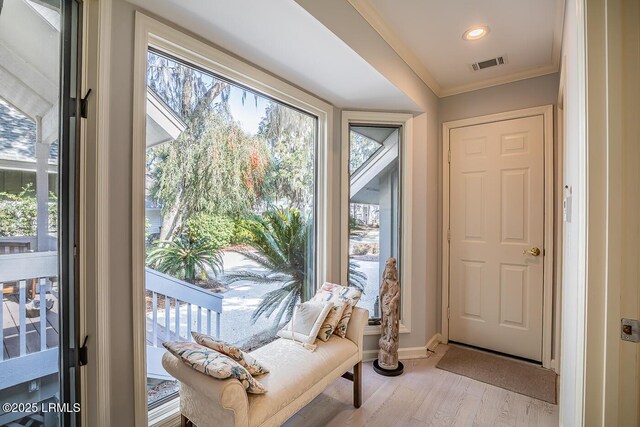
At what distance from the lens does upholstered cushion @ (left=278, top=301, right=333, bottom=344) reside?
6.27 ft

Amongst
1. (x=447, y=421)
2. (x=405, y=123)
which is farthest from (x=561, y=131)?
(x=447, y=421)

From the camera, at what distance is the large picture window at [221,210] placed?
162 centimetres

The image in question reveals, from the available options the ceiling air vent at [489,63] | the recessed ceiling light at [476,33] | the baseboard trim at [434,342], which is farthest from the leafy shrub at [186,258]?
the ceiling air vent at [489,63]

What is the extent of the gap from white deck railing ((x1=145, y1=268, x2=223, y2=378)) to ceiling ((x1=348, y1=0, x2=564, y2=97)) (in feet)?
6.40

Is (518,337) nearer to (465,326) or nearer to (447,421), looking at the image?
(465,326)

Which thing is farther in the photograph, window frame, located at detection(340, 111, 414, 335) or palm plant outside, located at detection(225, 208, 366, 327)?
window frame, located at detection(340, 111, 414, 335)

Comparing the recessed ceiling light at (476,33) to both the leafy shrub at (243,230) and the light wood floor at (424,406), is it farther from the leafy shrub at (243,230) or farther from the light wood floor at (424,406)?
the light wood floor at (424,406)

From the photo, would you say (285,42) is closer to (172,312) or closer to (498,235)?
(172,312)

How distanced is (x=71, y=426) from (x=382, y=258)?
2.34 meters

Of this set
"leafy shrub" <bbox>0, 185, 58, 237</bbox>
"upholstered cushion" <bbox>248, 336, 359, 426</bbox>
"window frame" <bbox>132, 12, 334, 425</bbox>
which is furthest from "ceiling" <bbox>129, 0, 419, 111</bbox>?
"upholstered cushion" <bbox>248, 336, 359, 426</bbox>

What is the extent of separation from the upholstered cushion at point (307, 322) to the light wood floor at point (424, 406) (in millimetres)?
497

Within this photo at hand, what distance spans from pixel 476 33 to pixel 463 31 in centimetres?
10

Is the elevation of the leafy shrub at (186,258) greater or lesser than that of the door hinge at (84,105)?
lesser

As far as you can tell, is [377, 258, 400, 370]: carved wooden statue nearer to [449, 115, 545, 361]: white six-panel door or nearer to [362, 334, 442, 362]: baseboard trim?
[362, 334, 442, 362]: baseboard trim
